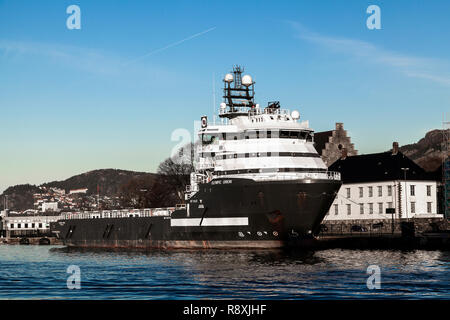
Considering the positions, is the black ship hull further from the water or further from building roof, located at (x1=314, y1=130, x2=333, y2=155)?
building roof, located at (x1=314, y1=130, x2=333, y2=155)

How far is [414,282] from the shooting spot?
94.2ft

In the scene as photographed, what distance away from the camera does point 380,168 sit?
262ft

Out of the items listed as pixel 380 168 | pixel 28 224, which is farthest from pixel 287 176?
pixel 28 224

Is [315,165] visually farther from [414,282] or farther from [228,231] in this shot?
[414,282]

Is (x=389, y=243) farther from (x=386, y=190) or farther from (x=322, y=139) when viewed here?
(x=322, y=139)

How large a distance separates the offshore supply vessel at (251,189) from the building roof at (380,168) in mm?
26110

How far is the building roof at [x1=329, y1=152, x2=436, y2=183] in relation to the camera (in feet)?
255

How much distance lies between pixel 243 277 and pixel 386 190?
4968cm

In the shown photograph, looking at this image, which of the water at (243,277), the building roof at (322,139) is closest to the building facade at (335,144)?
the building roof at (322,139)

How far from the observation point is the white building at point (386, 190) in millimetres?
76750

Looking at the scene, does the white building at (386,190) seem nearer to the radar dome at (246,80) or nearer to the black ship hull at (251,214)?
the radar dome at (246,80)
